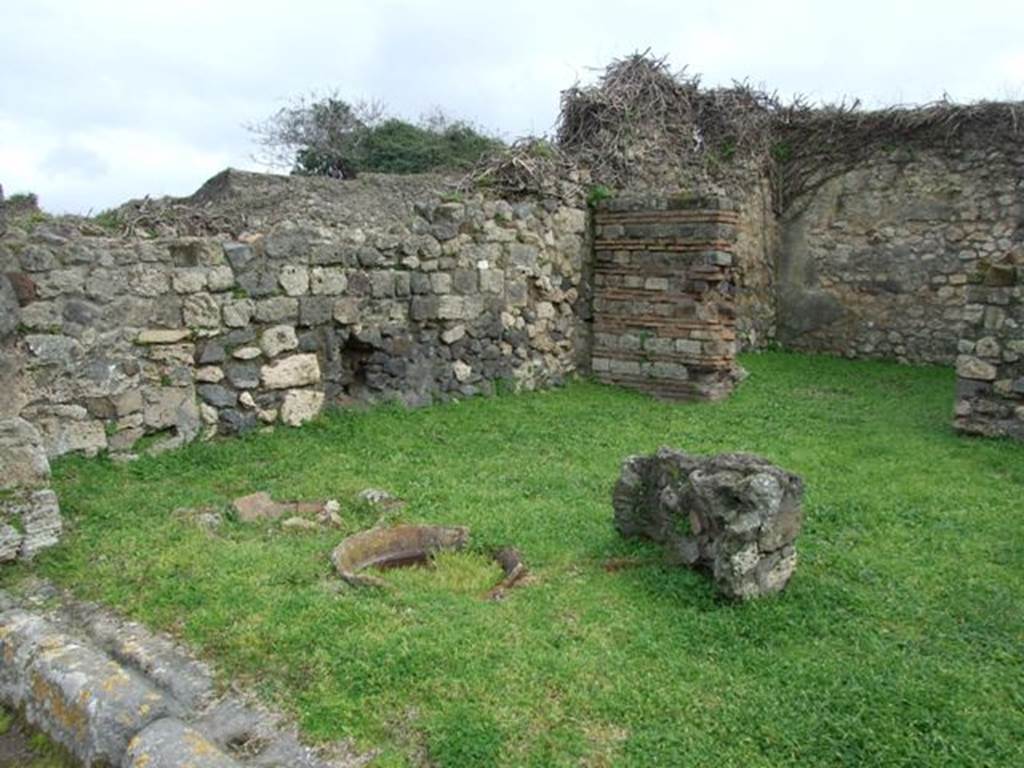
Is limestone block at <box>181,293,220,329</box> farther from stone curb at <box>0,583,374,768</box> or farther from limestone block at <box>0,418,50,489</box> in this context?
stone curb at <box>0,583,374,768</box>

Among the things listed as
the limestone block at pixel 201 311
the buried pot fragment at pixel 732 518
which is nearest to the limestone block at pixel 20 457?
the limestone block at pixel 201 311

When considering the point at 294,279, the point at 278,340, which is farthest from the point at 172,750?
the point at 294,279

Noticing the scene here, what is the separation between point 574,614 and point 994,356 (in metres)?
5.64

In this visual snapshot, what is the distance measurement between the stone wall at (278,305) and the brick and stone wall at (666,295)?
44 centimetres

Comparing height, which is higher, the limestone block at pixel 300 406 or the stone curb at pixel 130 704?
the limestone block at pixel 300 406

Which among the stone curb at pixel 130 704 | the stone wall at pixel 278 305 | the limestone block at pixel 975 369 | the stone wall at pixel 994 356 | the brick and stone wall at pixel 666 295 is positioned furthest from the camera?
the brick and stone wall at pixel 666 295

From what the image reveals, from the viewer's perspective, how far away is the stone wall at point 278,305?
239 inches

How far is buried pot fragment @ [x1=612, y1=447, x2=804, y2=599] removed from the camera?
398 centimetres

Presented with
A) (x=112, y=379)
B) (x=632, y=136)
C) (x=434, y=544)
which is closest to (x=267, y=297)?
(x=112, y=379)

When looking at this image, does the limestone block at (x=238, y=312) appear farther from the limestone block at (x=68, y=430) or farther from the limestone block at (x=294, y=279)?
the limestone block at (x=68, y=430)

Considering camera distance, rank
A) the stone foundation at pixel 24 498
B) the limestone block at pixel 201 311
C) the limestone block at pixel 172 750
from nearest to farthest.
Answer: the limestone block at pixel 172 750 → the stone foundation at pixel 24 498 → the limestone block at pixel 201 311

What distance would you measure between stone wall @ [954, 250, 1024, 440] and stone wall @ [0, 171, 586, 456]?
4.11 m

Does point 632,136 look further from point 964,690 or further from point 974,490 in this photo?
point 964,690

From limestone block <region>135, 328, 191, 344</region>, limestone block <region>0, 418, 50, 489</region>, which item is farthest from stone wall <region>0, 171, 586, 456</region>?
limestone block <region>0, 418, 50, 489</region>
